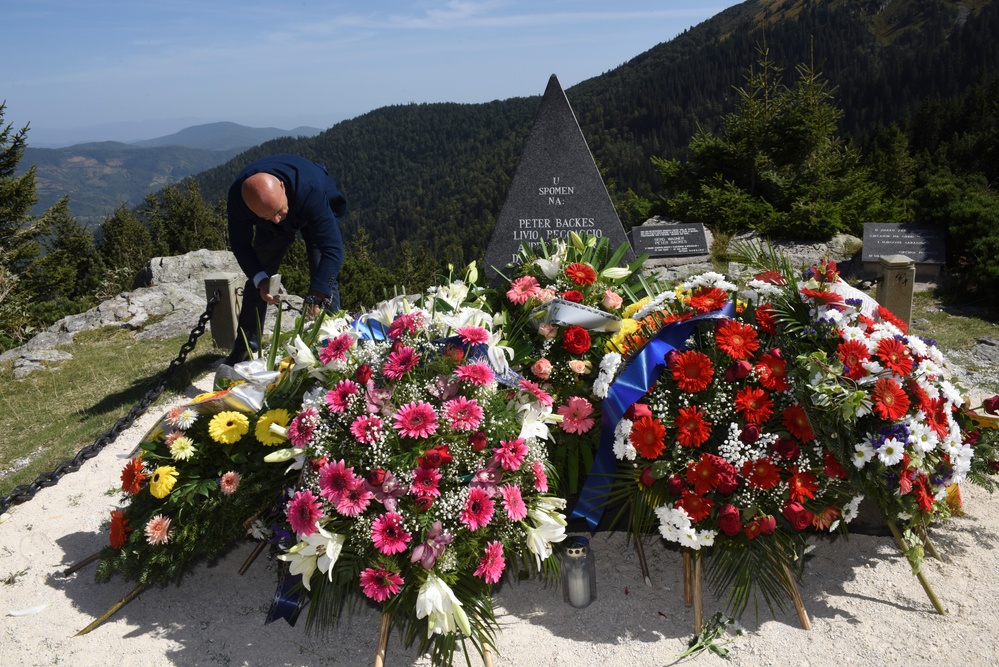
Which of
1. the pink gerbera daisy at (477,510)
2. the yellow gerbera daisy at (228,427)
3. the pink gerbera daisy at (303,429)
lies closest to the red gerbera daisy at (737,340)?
the pink gerbera daisy at (477,510)

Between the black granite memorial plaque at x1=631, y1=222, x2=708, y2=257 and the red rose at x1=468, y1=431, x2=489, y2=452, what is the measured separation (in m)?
7.88

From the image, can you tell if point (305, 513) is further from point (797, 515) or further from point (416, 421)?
point (797, 515)

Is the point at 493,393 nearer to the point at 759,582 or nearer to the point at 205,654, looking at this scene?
the point at 759,582

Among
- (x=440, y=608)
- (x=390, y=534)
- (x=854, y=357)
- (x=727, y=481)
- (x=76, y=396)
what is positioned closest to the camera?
(x=440, y=608)

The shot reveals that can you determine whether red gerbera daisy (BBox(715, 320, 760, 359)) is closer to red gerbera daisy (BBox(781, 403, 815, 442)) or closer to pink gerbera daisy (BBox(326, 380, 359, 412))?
red gerbera daisy (BBox(781, 403, 815, 442))

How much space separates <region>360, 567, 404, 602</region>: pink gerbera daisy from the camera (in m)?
2.59

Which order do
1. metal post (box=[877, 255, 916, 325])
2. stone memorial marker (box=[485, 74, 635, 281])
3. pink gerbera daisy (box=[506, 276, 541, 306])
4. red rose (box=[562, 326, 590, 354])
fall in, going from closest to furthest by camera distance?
red rose (box=[562, 326, 590, 354])
pink gerbera daisy (box=[506, 276, 541, 306])
stone memorial marker (box=[485, 74, 635, 281])
metal post (box=[877, 255, 916, 325])

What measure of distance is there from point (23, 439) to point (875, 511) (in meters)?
6.09

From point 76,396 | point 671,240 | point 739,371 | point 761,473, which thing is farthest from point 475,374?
point 671,240

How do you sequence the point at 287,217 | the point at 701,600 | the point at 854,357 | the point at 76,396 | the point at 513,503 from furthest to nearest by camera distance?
the point at 76,396 < the point at 287,217 < the point at 701,600 < the point at 854,357 < the point at 513,503

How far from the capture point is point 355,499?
2682mm

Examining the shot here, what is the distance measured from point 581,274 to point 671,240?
6936mm

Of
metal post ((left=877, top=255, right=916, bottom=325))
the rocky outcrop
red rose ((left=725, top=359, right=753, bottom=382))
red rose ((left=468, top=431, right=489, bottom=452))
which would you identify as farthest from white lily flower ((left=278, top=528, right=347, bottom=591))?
the rocky outcrop

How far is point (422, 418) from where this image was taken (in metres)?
2.77
